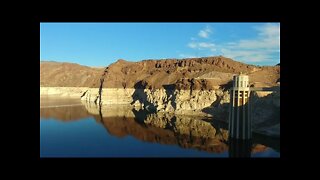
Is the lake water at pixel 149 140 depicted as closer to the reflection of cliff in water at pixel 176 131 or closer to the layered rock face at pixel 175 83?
the reflection of cliff in water at pixel 176 131

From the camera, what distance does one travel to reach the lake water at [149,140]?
1483cm

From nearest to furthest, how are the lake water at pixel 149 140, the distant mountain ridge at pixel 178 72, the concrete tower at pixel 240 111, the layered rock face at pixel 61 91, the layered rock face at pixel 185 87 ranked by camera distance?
the lake water at pixel 149 140
the concrete tower at pixel 240 111
the layered rock face at pixel 185 87
the distant mountain ridge at pixel 178 72
the layered rock face at pixel 61 91

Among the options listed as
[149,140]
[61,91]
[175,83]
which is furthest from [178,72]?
[61,91]

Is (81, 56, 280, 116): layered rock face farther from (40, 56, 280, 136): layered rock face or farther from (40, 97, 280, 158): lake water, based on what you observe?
(40, 97, 280, 158): lake water

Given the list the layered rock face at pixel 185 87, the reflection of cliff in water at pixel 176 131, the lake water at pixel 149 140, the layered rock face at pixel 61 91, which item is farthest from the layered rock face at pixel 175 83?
the layered rock face at pixel 61 91

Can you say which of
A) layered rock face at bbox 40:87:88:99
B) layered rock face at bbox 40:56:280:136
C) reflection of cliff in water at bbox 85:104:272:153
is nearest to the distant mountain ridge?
layered rock face at bbox 40:56:280:136

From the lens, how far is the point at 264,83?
90.2 feet

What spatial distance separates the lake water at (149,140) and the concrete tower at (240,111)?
0.65 m

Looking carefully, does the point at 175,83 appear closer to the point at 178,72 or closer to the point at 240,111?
the point at 178,72
